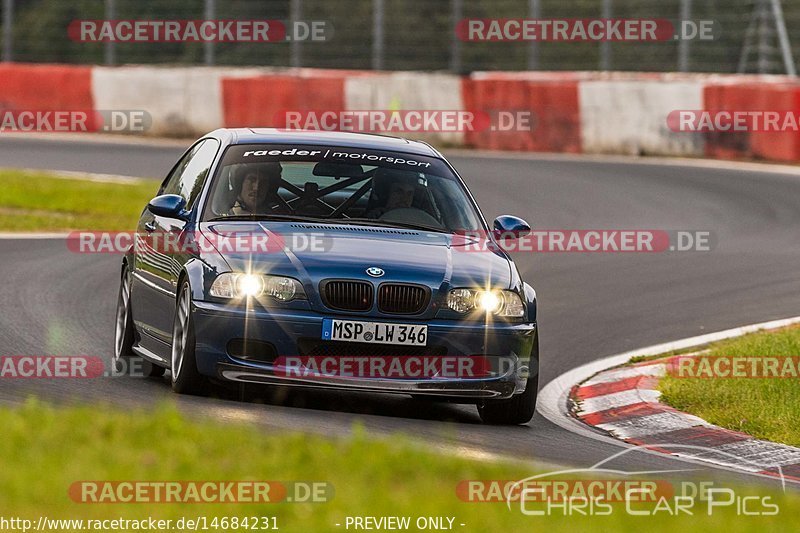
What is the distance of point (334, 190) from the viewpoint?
973cm

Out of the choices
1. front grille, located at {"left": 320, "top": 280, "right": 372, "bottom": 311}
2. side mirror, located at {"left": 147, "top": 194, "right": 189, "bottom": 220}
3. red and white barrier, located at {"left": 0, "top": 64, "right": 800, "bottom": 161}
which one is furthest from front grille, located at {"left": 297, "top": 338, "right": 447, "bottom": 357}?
red and white barrier, located at {"left": 0, "top": 64, "right": 800, "bottom": 161}

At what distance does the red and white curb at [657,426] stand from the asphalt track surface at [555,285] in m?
0.43

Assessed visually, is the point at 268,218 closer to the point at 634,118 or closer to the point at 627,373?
the point at 627,373

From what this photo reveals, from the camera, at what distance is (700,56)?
2731 centimetres

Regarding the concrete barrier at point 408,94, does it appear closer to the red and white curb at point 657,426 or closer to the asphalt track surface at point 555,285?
→ the asphalt track surface at point 555,285

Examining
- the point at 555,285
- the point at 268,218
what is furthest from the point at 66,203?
the point at 268,218

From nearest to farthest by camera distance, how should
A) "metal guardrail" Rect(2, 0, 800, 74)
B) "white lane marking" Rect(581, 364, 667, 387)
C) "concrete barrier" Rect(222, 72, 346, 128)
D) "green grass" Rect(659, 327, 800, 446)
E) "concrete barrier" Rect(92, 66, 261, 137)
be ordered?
1. "green grass" Rect(659, 327, 800, 446)
2. "white lane marking" Rect(581, 364, 667, 387)
3. "metal guardrail" Rect(2, 0, 800, 74)
4. "concrete barrier" Rect(222, 72, 346, 128)
5. "concrete barrier" Rect(92, 66, 261, 137)

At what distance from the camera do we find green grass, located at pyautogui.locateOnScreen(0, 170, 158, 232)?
18.7m

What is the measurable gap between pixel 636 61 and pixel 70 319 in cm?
1973

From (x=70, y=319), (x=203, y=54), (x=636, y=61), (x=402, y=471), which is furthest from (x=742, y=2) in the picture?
(x=402, y=471)

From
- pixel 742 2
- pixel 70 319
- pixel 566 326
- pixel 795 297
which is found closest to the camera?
pixel 70 319

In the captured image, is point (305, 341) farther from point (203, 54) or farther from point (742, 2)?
point (203, 54)

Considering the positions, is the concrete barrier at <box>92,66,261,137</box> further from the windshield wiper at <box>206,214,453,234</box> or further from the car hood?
the car hood

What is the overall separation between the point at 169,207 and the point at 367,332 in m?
1.59
